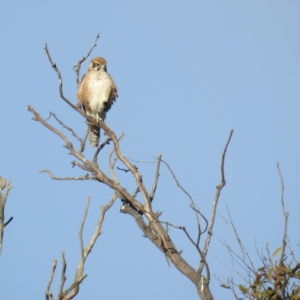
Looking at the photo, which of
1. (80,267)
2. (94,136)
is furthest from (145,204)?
(94,136)

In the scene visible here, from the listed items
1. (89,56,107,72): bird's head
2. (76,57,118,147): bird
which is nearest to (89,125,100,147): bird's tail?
(76,57,118,147): bird

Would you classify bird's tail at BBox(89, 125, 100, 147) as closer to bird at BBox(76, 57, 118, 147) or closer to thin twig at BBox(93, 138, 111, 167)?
bird at BBox(76, 57, 118, 147)

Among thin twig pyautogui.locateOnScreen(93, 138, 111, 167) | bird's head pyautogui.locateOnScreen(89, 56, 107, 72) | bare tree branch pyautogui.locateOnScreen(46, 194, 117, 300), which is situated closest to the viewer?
bare tree branch pyautogui.locateOnScreen(46, 194, 117, 300)

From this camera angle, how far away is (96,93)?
826 centimetres

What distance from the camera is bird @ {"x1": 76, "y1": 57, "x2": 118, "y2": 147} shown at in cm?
827

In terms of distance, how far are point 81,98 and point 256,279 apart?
5.26 m

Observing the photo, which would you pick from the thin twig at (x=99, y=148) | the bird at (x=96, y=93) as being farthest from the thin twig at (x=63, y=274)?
the bird at (x=96, y=93)

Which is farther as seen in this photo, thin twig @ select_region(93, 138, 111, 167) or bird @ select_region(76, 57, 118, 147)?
bird @ select_region(76, 57, 118, 147)

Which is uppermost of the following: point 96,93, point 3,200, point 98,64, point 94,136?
point 98,64

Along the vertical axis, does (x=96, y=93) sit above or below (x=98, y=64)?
below

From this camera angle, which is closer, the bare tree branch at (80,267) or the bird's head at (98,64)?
the bare tree branch at (80,267)

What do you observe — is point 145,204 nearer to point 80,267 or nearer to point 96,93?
point 80,267

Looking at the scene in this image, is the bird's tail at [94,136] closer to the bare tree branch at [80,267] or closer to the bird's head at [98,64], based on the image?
the bird's head at [98,64]

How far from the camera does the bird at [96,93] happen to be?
8.27 m
